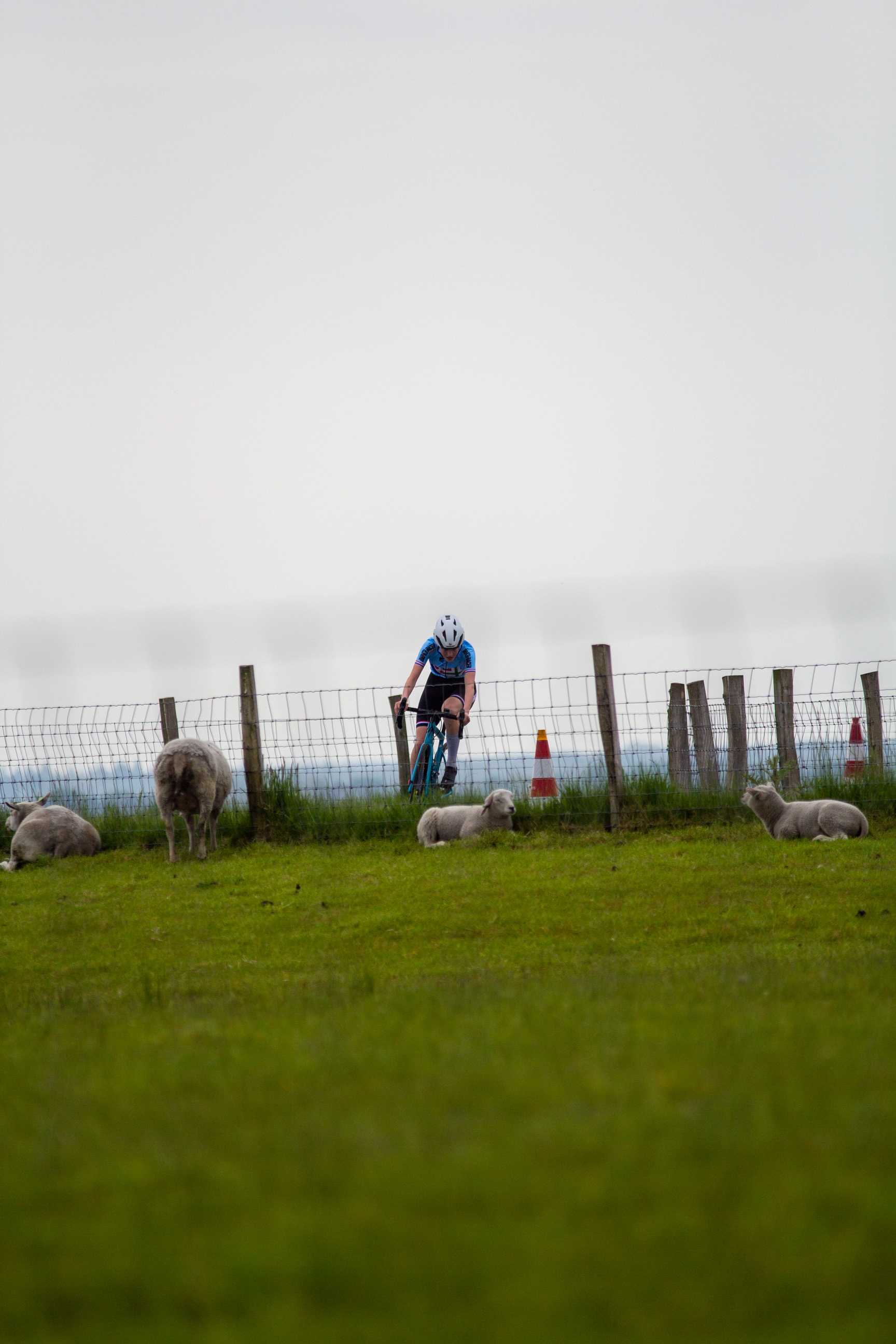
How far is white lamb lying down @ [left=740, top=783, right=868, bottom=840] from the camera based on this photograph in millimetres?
11602

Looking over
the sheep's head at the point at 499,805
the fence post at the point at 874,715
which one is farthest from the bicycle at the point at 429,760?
the fence post at the point at 874,715

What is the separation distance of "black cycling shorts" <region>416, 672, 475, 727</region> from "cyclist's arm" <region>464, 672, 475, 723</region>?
0.38 feet

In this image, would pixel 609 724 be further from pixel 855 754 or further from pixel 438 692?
pixel 855 754

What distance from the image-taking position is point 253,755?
1400 centimetres

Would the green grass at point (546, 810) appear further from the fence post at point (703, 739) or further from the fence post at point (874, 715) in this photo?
the fence post at point (874, 715)

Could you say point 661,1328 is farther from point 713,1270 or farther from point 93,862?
point 93,862

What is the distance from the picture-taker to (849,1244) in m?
1.88

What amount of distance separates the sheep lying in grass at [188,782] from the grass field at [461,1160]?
668cm

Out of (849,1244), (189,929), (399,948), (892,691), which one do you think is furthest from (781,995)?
(892,691)

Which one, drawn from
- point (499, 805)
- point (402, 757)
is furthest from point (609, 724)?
point (402, 757)

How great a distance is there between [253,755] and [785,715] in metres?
6.47

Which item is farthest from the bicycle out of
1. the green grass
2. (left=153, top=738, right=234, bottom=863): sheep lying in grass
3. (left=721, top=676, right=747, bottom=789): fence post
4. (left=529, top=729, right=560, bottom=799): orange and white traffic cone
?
(left=721, top=676, right=747, bottom=789): fence post

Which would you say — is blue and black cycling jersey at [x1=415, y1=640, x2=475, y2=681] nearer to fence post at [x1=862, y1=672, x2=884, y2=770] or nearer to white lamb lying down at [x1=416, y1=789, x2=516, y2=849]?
white lamb lying down at [x1=416, y1=789, x2=516, y2=849]

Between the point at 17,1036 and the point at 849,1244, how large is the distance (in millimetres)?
3672
